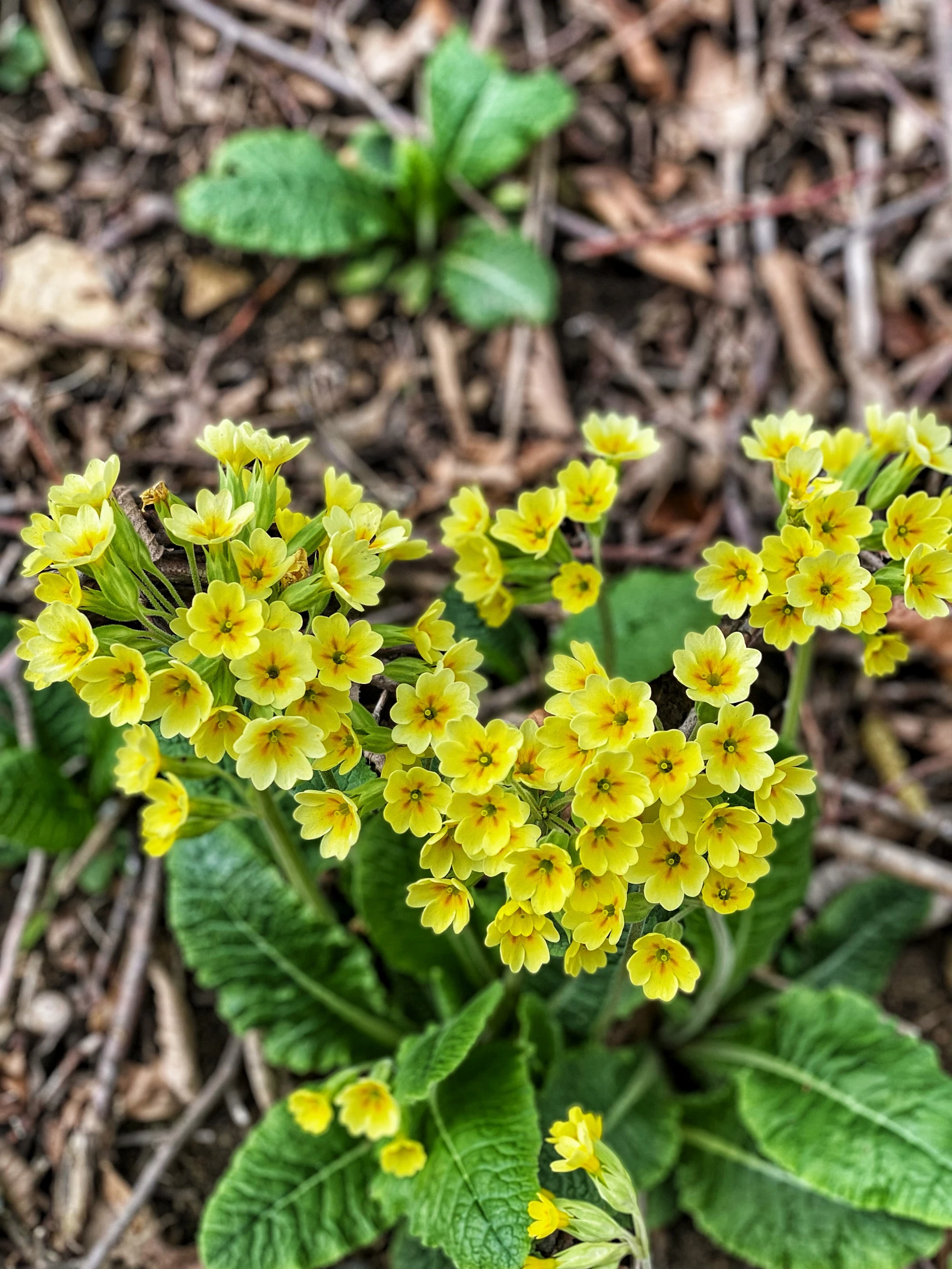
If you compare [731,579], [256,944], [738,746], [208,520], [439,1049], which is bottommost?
[256,944]

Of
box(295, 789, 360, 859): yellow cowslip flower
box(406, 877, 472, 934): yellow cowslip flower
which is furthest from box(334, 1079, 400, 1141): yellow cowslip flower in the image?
box(295, 789, 360, 859): yellow cowslip flower

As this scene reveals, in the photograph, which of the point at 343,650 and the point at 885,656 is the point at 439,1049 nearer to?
the point at 343,650

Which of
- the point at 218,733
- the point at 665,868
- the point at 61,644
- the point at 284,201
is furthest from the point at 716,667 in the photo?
the point at 284,201

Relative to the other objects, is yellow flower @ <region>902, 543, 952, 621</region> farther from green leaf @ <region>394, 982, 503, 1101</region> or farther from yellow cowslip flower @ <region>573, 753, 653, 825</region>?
green leaf @ <region>394, 982, 503, 1101</region>

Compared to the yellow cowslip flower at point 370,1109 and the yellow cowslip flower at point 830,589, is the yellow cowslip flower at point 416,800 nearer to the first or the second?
the yellow cowslip flower at point 830,589

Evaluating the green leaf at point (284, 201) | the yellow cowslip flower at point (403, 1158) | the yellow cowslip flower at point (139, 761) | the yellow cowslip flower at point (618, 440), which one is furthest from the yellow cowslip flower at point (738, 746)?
the green leaf at point (284, 201)

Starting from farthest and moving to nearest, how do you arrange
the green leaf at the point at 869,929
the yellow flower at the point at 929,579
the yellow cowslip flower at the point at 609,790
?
1. the green leaf at the point at 869,929
2. the yellow flower at the point at 929,579
3. the yellow cowslip flower at the point at 609,790
